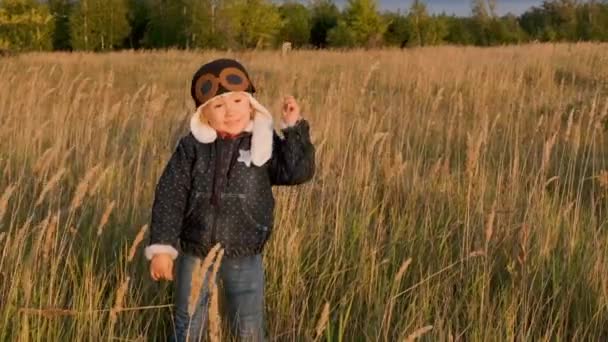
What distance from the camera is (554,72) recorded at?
8.88m

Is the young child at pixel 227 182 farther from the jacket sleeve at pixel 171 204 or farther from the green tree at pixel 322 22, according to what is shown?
the green tree at pixel 322 22

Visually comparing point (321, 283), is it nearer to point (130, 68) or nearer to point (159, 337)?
point (159, 337)

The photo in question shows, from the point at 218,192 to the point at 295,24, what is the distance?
33486 millimetres

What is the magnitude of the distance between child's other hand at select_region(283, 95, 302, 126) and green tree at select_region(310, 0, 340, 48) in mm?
34780

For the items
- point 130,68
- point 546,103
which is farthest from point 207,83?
point 130,68

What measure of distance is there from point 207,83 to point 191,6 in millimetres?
24967

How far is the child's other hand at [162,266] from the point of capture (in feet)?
5.82

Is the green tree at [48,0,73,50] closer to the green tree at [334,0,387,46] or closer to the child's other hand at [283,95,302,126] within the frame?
the green tree at [334,0,387,46]

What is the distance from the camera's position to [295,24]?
3444 cm

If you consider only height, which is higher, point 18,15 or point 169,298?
point 18,15

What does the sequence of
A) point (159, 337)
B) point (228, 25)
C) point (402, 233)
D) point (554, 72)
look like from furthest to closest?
point (228, 25), point (554, 72), point (402, 233), point (159, 337)

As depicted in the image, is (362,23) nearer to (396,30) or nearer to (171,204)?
(396,30)

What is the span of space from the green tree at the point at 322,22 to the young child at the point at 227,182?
1366 inches

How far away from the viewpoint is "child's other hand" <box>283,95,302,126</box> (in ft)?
5.87
